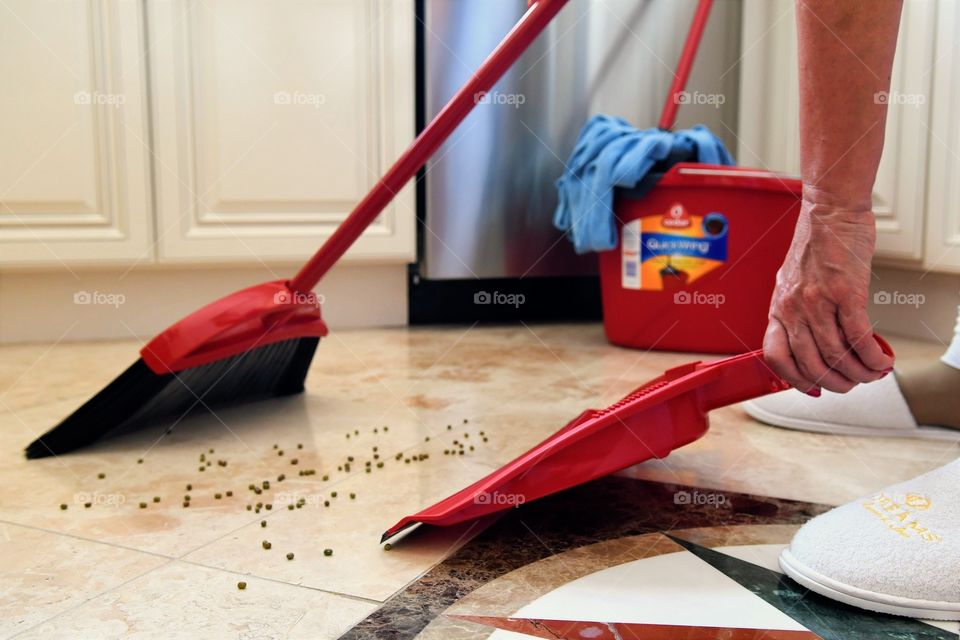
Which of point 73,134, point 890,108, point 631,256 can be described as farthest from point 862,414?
point 73,134

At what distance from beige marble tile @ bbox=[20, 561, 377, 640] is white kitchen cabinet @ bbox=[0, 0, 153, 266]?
1153 mm

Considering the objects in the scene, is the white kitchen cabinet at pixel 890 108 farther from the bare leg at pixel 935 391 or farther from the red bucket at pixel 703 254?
the bare leg at pixel 935 391

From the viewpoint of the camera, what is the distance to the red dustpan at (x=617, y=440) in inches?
28.3

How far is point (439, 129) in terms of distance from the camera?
1062 mm

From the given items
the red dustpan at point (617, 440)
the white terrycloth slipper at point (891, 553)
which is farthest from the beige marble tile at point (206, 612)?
the white terrycloth slipper at point (891, 553)

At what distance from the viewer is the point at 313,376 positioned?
1.46 meters

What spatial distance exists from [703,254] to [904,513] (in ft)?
3.18

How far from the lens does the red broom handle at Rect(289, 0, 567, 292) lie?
1007 mm

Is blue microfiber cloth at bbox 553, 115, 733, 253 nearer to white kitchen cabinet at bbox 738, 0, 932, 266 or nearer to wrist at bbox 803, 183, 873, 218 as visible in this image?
white kitchen cabinet at bbox 738, 0, 932, 266

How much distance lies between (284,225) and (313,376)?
445mm

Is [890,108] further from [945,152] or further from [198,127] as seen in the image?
[198,127]

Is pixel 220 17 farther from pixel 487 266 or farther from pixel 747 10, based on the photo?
pixel 747 10

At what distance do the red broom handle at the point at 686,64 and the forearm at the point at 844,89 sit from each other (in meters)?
1.24

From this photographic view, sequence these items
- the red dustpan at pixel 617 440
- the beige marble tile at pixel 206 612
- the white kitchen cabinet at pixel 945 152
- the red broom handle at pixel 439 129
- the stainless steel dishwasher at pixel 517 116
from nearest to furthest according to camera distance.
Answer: the beige marble tile at pixel 206 612 → the red dustpan at pixel 617 440 → the red broom handle at pixel 439 129 → the white kitchen cabinet at pixel 945 152 → the stainless steel dishwasher at pixel 517 116
